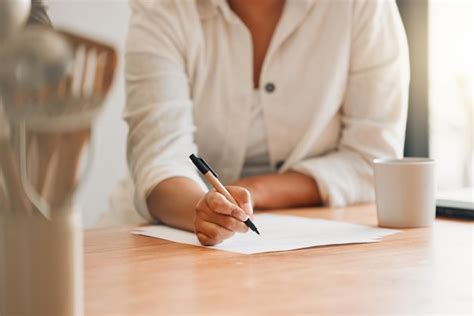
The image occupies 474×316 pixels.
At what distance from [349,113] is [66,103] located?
1.16m

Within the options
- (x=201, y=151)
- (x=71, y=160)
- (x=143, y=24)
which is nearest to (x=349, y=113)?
(x=201, y=151)

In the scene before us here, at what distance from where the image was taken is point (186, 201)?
1.21 meters

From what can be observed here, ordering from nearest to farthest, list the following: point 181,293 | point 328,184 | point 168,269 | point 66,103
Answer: point 66,103 → point 181,293 → point 168,269 → point 328,184

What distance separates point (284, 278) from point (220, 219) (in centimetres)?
23

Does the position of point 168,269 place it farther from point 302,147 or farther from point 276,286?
point 302,147

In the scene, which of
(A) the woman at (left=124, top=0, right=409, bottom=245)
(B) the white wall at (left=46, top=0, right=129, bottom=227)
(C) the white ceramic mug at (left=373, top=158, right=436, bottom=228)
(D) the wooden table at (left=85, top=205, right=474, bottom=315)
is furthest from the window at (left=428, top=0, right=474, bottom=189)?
(D) the wooden table at (left=85, top=205, right=474, bottom=315)

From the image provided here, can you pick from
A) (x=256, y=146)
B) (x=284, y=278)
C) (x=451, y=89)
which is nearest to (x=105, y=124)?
(x=256, y=146)

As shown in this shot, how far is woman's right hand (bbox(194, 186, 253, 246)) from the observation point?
3.38 ft

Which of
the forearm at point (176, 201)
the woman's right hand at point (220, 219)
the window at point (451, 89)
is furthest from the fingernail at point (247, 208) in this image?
the window at point (451, 89)

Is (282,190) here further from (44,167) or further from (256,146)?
(44,167)

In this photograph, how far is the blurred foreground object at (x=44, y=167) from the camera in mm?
500

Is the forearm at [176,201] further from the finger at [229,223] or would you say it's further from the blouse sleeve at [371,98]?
the blouse sleeve at [371,98]

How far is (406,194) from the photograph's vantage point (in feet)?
3.93

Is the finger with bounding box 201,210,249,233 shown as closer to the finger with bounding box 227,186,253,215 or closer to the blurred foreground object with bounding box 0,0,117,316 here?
the finger with bounding box 227,186,253,215
